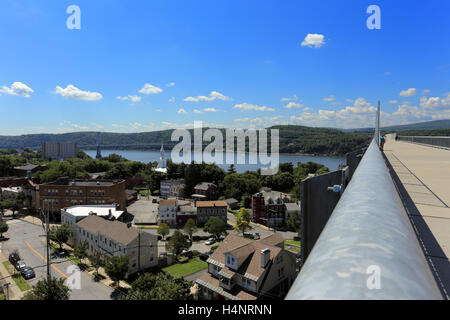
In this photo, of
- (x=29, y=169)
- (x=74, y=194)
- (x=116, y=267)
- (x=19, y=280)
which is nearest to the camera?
(x=116, y=267)

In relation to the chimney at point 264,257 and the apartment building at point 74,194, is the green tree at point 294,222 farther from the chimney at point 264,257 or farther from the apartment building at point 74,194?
the apartment building at point 74,194

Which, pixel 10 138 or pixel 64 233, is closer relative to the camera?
pixel 64 233

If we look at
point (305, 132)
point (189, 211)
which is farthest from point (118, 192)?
point (305, 132)

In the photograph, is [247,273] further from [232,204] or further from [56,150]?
[56,150]

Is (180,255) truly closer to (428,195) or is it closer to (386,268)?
(428,195)

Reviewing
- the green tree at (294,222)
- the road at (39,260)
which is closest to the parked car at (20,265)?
the road at (39,260)

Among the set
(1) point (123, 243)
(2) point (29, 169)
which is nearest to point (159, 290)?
(1) point (123, 243)
